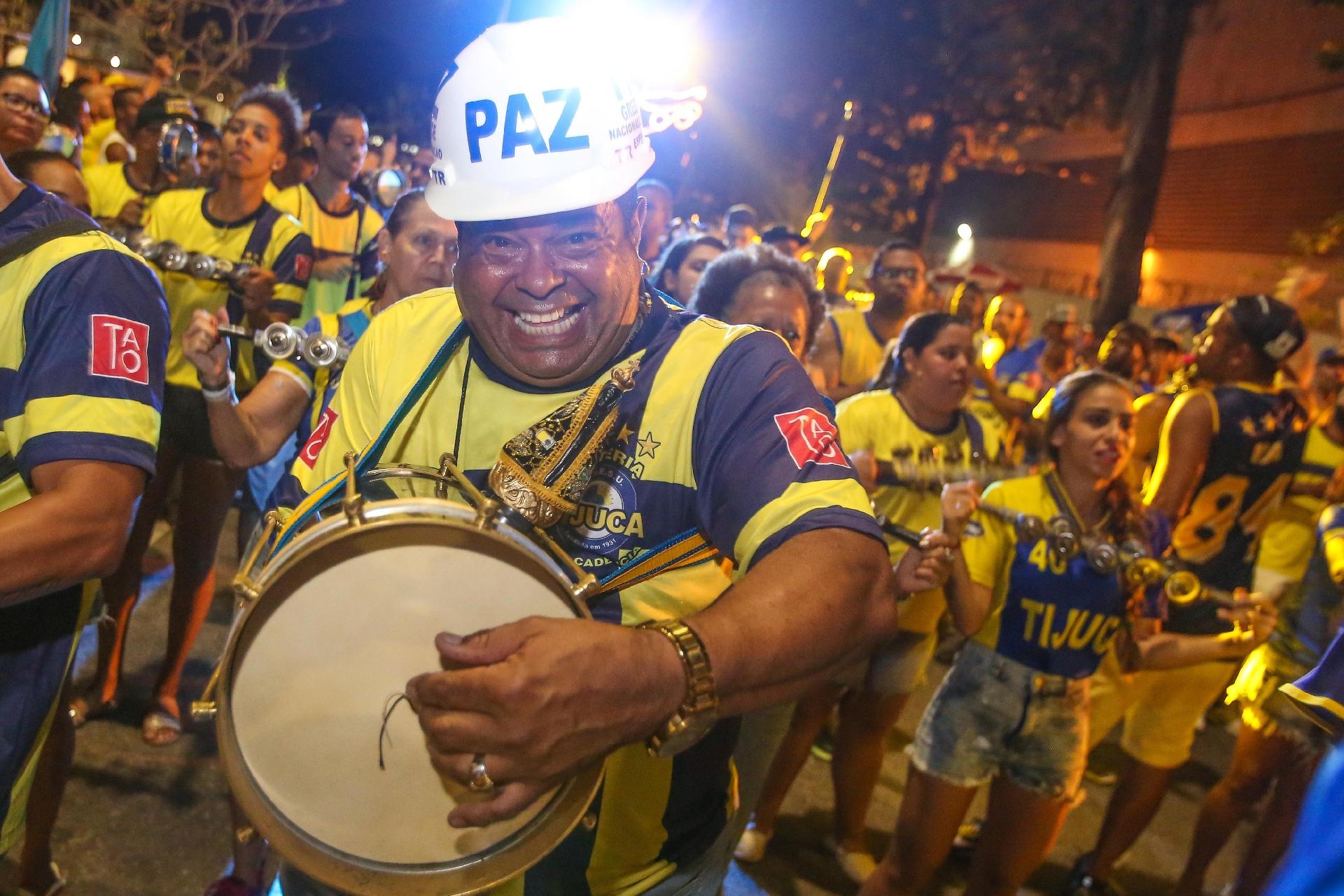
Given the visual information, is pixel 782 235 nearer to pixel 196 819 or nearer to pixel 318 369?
pixel 318 369

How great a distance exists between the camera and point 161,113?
677 centimetres

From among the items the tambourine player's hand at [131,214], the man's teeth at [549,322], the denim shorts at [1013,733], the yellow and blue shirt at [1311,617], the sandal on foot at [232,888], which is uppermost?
the man's teeth at [549,322]

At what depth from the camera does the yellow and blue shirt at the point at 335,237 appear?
19.6 feet

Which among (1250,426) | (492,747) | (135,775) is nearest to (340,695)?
(492,747)

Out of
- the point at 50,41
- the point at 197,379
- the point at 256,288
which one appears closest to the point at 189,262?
the point at 256,288

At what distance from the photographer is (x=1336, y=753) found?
2.10ft

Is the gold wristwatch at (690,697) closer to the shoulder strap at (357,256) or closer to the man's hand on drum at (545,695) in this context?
the man's hand on drum at (545,695)

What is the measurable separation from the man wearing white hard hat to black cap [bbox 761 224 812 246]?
6456mm

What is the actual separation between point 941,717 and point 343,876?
250 cm

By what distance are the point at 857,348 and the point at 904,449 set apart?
2004 millimetres

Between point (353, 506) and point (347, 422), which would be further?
point (347, 422)

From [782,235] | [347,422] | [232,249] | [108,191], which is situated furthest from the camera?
[782,235]

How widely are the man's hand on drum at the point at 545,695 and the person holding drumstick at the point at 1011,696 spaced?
2.36 meters

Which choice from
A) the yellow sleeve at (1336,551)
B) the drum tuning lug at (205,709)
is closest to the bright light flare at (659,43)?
the yellow sleeve at (1336,551)
